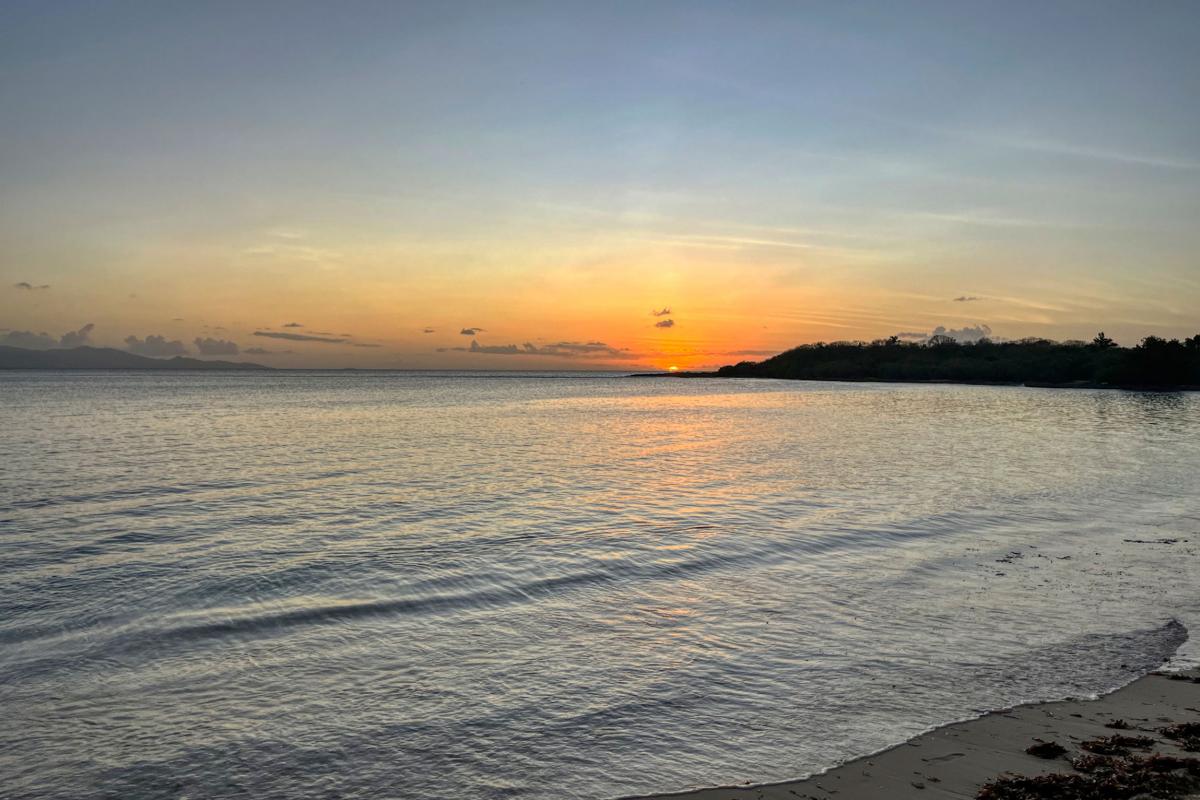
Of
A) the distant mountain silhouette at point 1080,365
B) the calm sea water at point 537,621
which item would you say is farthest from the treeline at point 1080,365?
the calm sea water at point 537,621

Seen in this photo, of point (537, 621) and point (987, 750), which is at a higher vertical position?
point (987, 750)

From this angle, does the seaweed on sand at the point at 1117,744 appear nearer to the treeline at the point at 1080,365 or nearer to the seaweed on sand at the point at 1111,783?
the seaweed on sand at the point at 1111,783

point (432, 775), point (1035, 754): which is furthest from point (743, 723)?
point (432, 775)

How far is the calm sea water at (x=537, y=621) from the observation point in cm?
669

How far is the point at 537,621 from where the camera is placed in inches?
418

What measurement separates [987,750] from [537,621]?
239 inches

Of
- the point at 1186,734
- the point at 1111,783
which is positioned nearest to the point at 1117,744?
the point at 1186,734

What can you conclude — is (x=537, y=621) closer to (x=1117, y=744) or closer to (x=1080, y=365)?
(x=1117, y=744)

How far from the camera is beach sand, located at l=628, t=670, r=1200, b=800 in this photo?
19.4ft

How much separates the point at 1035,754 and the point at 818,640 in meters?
3.40

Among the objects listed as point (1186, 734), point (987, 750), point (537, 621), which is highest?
point (1186, 734)

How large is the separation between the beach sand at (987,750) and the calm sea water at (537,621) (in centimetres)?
27

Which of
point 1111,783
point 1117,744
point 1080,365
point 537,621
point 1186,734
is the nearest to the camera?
point 1111,783

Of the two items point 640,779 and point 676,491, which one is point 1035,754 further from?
point 676,491
